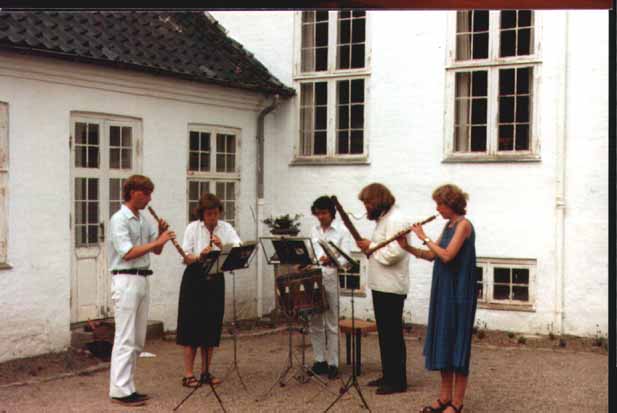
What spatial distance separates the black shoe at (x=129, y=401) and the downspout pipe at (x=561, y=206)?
20.0 feet

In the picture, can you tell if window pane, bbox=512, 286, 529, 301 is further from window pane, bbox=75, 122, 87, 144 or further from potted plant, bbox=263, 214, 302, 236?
window pane, bbox=75, 122, 87, 144

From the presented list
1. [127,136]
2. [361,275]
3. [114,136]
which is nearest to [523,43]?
[361,275]

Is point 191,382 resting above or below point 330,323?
below

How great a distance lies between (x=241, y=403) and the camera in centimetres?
778

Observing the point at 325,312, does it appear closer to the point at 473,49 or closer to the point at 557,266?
the point at 557,266

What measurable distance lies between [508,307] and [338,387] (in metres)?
4.27

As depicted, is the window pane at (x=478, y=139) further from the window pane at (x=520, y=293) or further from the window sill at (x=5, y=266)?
the window sill at (x=5, y=266)

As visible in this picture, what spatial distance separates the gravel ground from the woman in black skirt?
49cm

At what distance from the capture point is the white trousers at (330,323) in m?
8.68

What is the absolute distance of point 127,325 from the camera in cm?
749

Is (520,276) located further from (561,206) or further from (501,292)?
(561,206)

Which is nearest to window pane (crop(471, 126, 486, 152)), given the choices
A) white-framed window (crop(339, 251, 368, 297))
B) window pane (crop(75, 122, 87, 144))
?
white-framed window (crop(339, 251, 368, 297))

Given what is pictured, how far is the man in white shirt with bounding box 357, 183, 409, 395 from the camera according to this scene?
7840mm

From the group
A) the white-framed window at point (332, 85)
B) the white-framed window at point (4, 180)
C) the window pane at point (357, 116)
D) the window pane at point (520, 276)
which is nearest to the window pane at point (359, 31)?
the white-framed window at point (332, 85)
